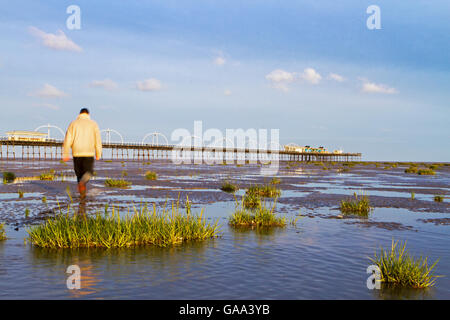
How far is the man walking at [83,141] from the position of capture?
11.2 meters

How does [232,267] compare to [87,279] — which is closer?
[87,279]

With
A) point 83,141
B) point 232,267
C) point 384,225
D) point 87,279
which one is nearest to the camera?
point 87,279

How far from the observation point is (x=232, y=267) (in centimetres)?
644

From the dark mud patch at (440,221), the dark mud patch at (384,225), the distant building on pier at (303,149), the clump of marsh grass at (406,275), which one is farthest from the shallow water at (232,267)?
the distant building on pier at (303,149)

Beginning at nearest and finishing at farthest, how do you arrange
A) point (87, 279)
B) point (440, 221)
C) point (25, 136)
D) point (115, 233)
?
1. point (87, 279)
2. point (115, 233)
3. point (440, 221)
4. point (25, 136)

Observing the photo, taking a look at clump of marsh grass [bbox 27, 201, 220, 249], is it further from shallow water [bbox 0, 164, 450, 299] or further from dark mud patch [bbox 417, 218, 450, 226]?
dark mud patch [bbox 417, 218, 450, 226]

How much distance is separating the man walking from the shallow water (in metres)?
2.69

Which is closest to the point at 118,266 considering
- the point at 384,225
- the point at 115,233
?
the point at 115,233

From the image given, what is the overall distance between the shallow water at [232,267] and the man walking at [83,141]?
106 inches

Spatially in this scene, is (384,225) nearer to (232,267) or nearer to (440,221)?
(440,221)

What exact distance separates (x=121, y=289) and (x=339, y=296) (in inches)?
110

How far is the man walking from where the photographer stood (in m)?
11.2

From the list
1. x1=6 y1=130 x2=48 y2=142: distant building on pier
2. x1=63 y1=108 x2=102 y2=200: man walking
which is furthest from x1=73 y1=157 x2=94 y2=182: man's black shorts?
x1=6 y1=130 x2=48 y2=142: distant building on pier

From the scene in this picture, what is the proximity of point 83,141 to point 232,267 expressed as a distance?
6675mm
